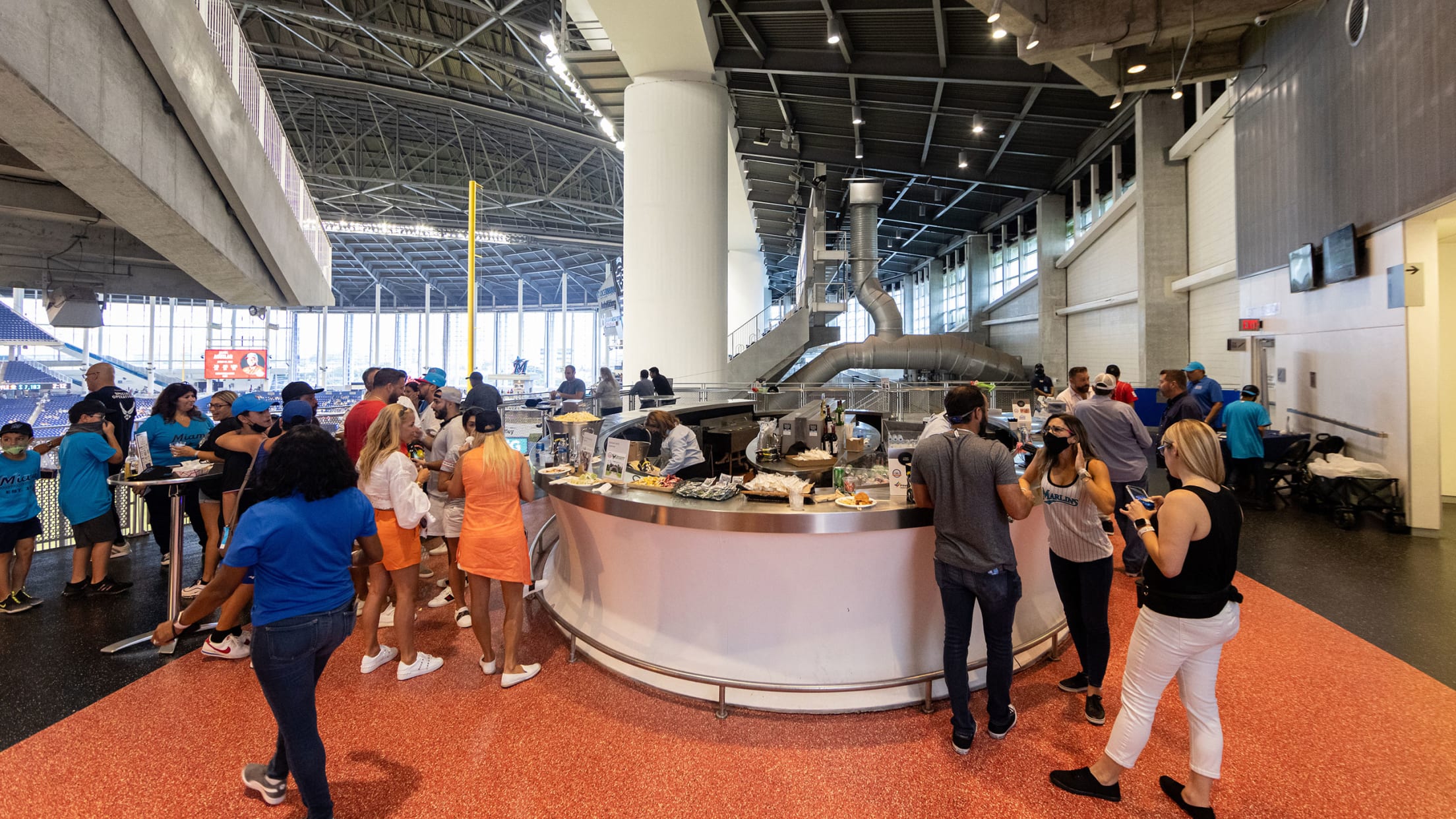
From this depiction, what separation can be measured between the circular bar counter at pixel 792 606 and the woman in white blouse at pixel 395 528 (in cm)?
109

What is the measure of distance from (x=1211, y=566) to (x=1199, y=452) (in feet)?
1.29

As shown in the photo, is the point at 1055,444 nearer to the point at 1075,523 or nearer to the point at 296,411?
the point at 1075,523

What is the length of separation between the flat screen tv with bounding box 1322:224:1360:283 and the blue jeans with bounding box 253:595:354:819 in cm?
899

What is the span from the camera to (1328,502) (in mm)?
6379

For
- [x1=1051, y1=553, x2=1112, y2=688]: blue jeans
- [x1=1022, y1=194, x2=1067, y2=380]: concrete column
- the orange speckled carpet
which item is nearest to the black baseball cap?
the orange speckled carpet

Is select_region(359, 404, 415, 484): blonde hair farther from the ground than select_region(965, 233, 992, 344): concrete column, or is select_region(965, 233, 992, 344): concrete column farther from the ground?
select_region(965, 233, 992, 344): concrete column

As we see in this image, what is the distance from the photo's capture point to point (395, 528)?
3221 mm

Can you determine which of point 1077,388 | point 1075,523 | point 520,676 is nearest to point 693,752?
point 520,676

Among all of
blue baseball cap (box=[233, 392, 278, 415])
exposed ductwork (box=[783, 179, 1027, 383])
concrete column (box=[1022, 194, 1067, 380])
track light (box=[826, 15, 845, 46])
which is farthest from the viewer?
exposed ductwork (box=[783, 179, 1027, 383])

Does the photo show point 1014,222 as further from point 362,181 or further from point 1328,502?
point 362,181

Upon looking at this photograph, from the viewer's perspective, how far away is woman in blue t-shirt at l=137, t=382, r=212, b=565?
492 centimetres

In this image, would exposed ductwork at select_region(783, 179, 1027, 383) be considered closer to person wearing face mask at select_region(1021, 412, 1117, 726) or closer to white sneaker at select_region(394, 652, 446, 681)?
person wearing face mask at select_region(1021, 412, 1117, 726)

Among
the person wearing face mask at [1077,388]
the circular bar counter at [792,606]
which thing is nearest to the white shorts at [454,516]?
the circular bar counter at [792,606]

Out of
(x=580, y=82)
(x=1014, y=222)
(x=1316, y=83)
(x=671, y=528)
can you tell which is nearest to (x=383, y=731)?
(x=671, y=528)
